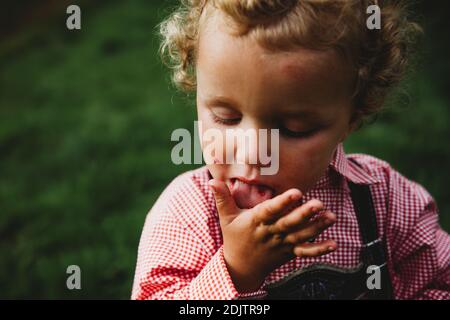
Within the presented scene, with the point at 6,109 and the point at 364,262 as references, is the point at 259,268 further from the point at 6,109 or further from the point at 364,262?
the point at 6,109

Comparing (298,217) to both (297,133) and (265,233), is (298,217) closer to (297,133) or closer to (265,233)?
(265,233)

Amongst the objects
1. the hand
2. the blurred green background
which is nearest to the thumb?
the hand

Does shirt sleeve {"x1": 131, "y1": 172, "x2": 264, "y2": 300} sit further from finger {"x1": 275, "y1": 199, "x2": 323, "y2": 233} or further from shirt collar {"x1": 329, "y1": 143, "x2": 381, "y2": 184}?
shirt collar {"x1": 329, "y1": 143, "x2": 381, "y2": 184}

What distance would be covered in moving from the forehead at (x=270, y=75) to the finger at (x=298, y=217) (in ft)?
0.96

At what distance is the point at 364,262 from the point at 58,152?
257cm

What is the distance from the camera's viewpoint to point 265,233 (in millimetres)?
1367

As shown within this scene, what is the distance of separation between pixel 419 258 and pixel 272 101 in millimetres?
990

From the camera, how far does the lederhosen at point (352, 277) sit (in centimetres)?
180

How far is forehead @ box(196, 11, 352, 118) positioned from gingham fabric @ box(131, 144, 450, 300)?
0.49 meters

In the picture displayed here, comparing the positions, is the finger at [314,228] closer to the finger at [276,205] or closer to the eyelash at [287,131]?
the finger at [276,205]

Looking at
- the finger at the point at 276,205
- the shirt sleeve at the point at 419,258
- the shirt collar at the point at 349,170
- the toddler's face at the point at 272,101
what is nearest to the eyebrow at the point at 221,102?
the toddler's face at the point at 272,101

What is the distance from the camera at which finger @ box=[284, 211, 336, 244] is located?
1.31m

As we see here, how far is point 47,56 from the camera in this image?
17.8 ft
